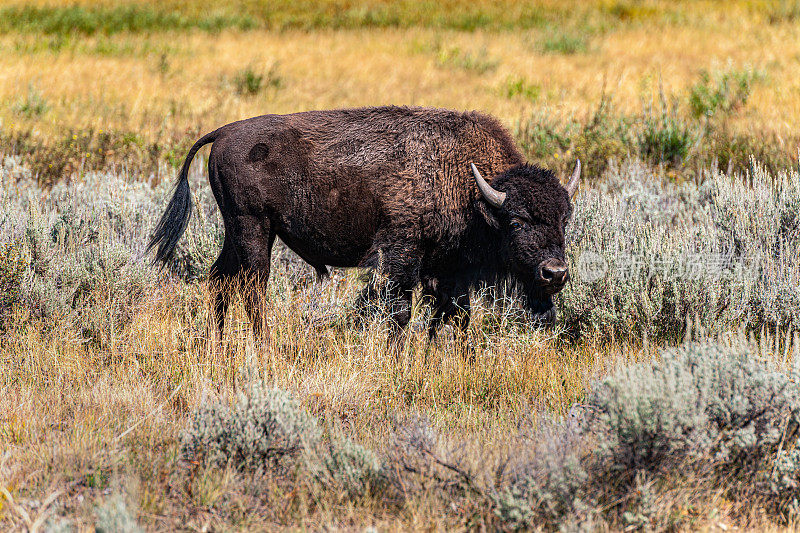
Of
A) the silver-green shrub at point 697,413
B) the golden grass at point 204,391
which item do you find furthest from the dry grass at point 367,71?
the silver-green shrub at point 697,413

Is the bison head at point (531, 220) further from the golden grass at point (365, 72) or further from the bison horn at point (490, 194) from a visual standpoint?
the golden grass at point (365, 72)

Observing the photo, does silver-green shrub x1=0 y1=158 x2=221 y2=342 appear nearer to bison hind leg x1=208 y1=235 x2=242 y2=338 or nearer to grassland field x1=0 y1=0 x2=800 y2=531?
grassland field x1=0 y1=0 x2=800 y2=531

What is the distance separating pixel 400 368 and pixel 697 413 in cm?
195

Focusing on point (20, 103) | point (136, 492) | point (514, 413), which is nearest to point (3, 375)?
point (136, 492)

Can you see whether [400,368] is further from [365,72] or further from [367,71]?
[367,71]

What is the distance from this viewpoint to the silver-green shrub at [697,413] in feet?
10.3

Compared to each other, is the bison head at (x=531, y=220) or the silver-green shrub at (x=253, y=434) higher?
the bison head at (x=531, y=220)

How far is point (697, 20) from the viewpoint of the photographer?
23797 mm

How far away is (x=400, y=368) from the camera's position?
4715 millimetres

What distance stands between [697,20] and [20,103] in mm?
20705

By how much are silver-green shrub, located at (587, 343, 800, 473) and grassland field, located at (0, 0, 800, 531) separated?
0.6 inches

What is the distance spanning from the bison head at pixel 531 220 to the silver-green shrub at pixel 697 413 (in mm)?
1319

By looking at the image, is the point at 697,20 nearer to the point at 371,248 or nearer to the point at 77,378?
the point at 371,248

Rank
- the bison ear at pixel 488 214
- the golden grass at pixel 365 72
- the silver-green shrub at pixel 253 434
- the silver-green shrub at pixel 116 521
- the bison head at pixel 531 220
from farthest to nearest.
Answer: the golden grass at pixel 365 72
the bison ear at pixel 488 214
the bison head at pixel 531 220
the silver-green shrub at pixel 253 434
the silver-green shrub at pixel 116 521
